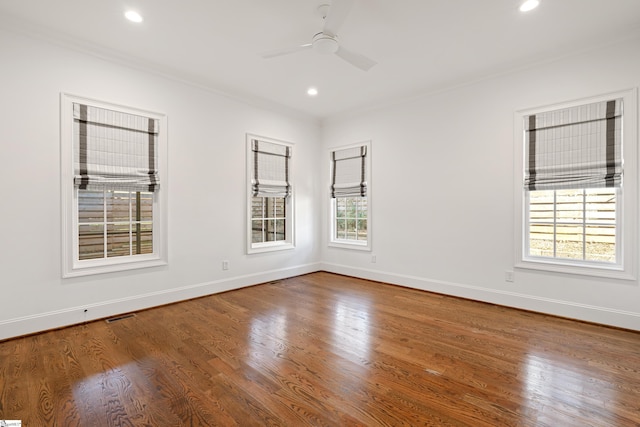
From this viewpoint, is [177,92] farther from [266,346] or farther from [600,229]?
[600,229]

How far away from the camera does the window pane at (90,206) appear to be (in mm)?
3371

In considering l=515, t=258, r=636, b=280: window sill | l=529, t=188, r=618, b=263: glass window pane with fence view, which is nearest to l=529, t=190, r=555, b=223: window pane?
Answer: l=529, t=188, r=618, b=263: glass window pane with fence view

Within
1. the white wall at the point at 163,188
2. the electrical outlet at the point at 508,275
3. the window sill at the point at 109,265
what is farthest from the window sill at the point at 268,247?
the electrical outlet at the point at 508,275

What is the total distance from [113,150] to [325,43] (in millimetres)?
2594

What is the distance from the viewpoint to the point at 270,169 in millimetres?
5082

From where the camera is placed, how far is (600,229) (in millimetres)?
3316

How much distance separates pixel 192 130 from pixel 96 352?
108 inches

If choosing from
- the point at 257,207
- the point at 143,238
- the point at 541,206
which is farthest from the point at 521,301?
the point at 143,238

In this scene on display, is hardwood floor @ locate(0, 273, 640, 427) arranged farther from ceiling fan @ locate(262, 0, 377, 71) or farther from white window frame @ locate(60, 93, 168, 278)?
ceiling fan @ locate(262, 0, 377, 71)

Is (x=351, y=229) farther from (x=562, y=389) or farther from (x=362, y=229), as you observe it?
(x=562, y=389)

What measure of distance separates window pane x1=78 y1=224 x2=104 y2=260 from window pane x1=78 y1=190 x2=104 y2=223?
9cm

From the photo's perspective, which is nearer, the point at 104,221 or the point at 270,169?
the point at 104,221

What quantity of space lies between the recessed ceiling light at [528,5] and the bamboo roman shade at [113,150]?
3.96 metres

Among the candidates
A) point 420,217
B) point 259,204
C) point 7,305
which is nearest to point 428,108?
point 420,217
